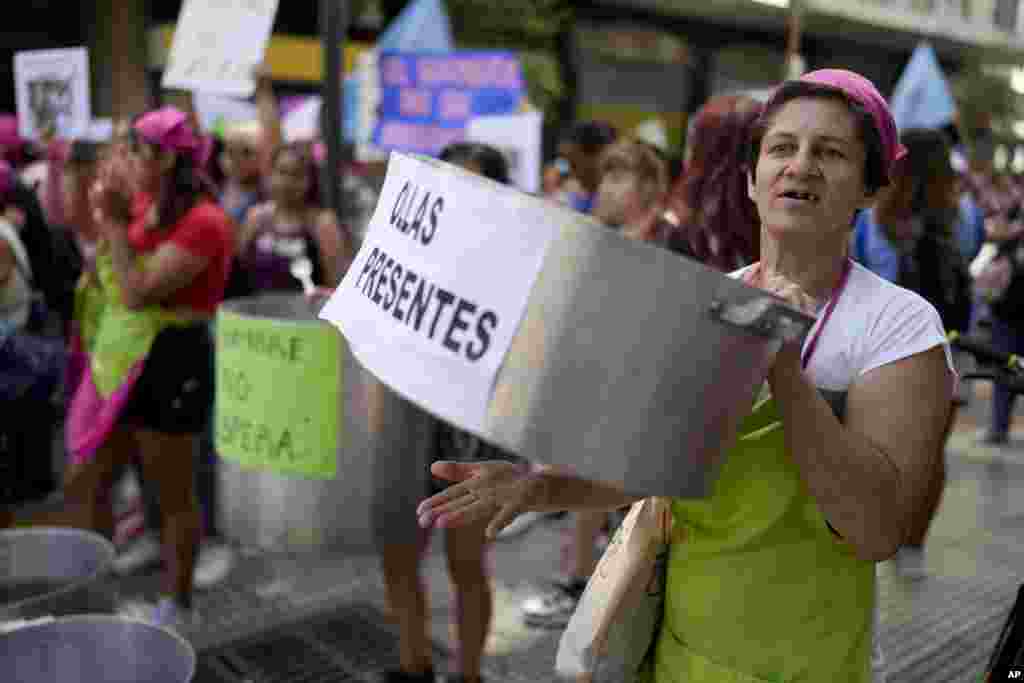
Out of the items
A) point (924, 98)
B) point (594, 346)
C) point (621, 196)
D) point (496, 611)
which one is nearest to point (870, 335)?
point (594, 346)

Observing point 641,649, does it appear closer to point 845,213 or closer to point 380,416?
point 845,213

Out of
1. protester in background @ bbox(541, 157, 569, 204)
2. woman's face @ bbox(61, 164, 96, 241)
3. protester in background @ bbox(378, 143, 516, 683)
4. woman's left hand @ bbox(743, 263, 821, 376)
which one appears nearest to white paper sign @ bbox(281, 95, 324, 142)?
protester in background @ bbox(541, 157, 569, 204)

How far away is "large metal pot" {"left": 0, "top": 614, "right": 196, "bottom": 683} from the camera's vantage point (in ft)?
7.47

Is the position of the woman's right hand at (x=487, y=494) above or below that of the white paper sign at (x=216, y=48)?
below

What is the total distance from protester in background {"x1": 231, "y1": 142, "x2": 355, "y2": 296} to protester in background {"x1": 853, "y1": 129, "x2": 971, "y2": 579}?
7.10 feet

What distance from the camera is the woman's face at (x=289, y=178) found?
458cm

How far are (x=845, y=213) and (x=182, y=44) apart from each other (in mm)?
3484

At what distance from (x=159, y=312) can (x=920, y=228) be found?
2.84 meters

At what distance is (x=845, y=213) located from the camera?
59.2 inches

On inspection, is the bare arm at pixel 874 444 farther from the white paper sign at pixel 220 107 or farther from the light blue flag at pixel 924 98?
the light blue flag at pixel 924 98

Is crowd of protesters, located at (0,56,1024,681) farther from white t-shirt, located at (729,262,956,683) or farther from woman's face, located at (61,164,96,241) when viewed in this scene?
white t-shirt, located at (729,262,956,683)

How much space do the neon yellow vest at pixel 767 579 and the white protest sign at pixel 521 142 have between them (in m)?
4.20

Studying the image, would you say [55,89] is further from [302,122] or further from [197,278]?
[302,122]

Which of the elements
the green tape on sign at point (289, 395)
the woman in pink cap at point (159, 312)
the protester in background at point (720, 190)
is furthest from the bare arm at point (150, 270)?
the protester in background at point (720, 190)
